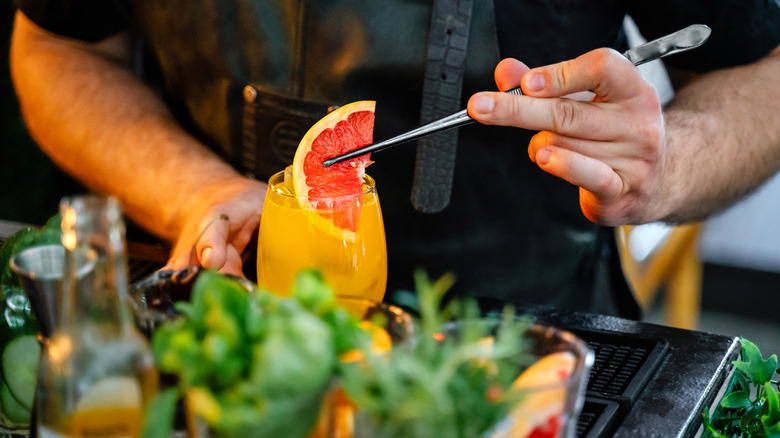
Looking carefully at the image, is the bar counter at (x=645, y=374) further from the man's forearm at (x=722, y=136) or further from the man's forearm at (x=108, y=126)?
the man's forearm at (x=108, y=126)

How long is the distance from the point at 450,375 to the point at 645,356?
1.84ft

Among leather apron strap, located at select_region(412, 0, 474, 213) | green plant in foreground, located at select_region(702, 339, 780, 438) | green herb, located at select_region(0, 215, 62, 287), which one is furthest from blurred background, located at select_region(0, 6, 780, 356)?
green herb, located at select_region(0, 215, 62, 287)

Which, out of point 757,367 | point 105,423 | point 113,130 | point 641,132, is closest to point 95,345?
point 105,423

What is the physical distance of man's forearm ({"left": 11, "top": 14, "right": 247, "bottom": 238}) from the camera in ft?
4.80

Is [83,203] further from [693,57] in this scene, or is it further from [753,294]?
[753,294]

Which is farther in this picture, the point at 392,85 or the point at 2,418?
the point at 392,85

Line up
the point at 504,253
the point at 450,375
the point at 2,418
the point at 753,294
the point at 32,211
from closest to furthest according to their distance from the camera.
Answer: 1. the point at 450,375
2. the point at 2,418
3. the point at 504,253
4. the point at 32,211
5. the point at 753,294

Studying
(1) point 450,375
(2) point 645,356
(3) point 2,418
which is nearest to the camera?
(1) point 450,375

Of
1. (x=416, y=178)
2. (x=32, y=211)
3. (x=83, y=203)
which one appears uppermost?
(x=83, y=203)

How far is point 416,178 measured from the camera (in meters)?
1.42

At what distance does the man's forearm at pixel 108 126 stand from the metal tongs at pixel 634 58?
1.63ft

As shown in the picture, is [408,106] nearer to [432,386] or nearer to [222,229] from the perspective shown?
[222,229]

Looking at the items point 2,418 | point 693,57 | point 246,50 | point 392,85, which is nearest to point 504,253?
point 392,85

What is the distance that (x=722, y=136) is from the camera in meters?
1.35
